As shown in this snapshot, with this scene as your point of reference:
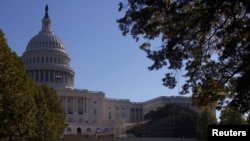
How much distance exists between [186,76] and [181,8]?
390cm

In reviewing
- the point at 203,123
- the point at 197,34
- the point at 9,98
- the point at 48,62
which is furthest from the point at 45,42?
the point at 197,34

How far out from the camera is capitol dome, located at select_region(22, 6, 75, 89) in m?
180

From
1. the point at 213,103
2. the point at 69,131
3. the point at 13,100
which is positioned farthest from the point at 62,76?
A: the point at 213,103

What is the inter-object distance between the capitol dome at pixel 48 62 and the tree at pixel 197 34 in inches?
6243

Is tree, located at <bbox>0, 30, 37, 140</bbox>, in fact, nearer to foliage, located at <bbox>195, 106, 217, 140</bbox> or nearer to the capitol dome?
foliage, located at <bbox>195, 106, 217, 140</bbox>

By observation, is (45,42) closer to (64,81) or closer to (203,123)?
(64,81)

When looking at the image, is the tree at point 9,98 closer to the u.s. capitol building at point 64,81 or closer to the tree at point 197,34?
the tree at point 197,34

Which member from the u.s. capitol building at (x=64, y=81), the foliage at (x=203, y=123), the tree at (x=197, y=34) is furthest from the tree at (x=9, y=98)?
the u.s. capitol building at (x=64, y=81)

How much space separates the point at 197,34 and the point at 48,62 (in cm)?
16539

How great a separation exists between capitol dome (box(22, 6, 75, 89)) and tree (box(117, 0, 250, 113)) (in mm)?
158569

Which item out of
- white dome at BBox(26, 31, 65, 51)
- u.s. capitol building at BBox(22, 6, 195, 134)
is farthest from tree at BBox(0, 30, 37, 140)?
white dome at BBox(26, 31, 65, 51)

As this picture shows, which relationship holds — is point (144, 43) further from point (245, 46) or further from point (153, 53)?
point (245, 46)

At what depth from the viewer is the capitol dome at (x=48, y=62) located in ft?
592

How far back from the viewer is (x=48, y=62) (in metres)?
183
